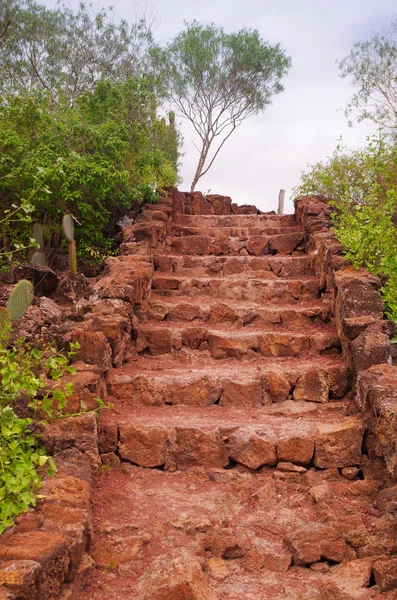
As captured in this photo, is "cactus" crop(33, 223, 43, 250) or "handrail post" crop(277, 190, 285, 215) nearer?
"cactus" crop(33, 223, 43, 250)

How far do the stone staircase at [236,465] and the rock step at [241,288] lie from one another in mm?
58

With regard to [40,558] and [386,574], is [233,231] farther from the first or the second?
[40,558]

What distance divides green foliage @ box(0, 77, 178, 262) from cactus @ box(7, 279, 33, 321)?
8.14 feet

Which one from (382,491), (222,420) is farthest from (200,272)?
(382,491)

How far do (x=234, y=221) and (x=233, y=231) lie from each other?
1009mm

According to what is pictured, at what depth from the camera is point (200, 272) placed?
7.51m

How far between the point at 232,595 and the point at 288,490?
108 centimetres

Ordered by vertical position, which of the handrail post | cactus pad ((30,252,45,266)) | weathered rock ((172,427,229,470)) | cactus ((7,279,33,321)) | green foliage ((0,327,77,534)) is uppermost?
the handrail post

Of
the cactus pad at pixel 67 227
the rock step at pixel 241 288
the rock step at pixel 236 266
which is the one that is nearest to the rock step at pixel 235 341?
the rock step at pixel 241 288

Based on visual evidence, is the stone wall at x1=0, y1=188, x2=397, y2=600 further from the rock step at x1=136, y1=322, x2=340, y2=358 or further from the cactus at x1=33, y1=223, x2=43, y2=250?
the cactus at x1=33, y1=223, x2=43, y2=250

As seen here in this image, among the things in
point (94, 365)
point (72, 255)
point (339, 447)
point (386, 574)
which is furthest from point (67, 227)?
point (386, 574)

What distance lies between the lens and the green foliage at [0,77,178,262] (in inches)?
302

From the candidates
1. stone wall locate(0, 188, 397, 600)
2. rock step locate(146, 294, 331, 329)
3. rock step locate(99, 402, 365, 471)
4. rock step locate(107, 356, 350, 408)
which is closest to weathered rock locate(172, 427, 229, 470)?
rock step locate(99, 402, 365, 471)

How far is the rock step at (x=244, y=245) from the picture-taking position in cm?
831
